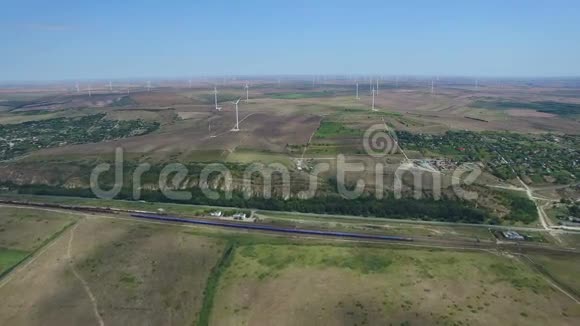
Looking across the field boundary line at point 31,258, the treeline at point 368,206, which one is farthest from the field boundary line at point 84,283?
the treeline at point 368,206

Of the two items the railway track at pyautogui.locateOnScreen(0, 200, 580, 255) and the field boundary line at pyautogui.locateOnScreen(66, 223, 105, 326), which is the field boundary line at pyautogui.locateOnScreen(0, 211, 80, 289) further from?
the railway track at pyautogui.locateOnScreen(0, 200, 580, 255)

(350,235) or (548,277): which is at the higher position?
(350,235)

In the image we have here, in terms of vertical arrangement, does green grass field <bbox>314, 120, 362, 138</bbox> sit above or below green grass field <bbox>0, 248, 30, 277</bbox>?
above

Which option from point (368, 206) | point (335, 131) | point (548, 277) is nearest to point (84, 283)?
point (368, 206)

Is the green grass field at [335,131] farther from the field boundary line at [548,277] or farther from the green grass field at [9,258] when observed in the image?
the green grass field at [9,258]

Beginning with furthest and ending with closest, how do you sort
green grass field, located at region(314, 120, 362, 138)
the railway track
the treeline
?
green grass field, located at region(314, 120, 362, 138), the treeline, the railway track

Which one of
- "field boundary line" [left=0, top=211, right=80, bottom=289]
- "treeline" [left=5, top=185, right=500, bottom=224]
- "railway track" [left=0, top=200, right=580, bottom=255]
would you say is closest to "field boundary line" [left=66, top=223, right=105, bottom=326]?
"field boundary line" [left=0, top=211, right=80, bottom=289]

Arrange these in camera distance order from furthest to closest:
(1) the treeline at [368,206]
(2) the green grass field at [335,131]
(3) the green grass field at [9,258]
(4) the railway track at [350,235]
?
(2) the green grass field at [335,131] < (1) the treeline at [368,206] < (4) the railway track at [350,235] < (3) the green grass field at [9,258]

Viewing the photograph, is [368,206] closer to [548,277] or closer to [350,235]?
[350,235]
